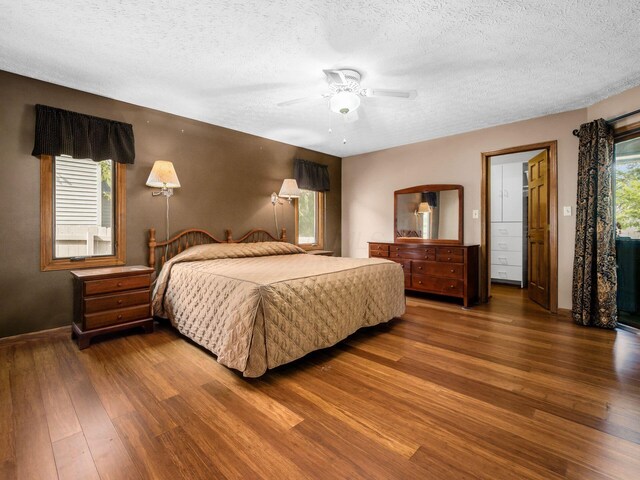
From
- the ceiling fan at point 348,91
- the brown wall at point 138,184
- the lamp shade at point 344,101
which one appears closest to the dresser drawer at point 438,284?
the brown wall at point 138,184

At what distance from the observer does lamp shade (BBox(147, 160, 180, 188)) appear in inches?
125

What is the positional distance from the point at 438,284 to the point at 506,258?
2.21 m

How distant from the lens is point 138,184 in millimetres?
3322

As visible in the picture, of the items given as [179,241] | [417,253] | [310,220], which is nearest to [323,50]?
[179,241]

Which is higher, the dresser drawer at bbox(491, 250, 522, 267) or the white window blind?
the white window blind

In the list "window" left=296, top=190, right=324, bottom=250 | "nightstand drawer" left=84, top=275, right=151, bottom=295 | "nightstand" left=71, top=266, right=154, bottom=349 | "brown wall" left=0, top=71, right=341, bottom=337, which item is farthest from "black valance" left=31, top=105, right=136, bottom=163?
"window" left=296, top=190, right=324, bottom=250

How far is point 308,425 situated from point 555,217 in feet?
12.3

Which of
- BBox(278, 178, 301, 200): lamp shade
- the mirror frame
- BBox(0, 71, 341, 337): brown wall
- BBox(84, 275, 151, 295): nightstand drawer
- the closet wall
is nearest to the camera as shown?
BBox(84, 275, 151, 295): nightstand drawer

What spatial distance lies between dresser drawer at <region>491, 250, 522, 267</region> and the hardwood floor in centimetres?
282

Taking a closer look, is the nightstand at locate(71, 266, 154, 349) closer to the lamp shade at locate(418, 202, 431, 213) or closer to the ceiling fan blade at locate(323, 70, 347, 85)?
the ceiling fan blade at locate(323, 70, 347, 85)

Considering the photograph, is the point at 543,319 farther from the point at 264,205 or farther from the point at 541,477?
the point at 264,205

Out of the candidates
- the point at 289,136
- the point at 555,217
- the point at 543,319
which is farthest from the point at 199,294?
the point at 555,217

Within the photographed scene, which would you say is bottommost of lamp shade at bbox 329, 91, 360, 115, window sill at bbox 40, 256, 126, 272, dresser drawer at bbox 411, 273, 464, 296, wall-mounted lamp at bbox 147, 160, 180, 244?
dresser drawer at bbox 411, 273, 464, 296

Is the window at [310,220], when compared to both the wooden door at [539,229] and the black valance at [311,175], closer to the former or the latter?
the black valance at [311,175]
